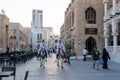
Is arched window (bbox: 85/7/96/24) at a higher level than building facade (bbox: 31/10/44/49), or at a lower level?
lower

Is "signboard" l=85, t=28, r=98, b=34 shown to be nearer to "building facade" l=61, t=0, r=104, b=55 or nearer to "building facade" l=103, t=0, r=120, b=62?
"building facade" l=61, t=0, r=104, b=55

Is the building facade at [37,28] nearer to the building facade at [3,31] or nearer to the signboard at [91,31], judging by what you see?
the building facade at [3,31]

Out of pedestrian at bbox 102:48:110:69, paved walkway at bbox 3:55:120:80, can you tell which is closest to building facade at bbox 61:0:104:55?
pedestrian at bbox 102:48:110:69

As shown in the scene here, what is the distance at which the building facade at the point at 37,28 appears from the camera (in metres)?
151

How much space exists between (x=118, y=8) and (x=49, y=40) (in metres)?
139

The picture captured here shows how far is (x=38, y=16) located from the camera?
17512 centimetres

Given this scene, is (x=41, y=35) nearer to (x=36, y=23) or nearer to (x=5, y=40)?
(x=36, y=23)

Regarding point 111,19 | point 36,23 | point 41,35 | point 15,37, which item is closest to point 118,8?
point 111,19

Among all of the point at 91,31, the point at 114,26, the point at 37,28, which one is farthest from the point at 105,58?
the point at 37,28

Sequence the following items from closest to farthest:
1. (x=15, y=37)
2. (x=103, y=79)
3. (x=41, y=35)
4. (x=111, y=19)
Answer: (x=103, y=79) → (x=111, y=19) → (x=15, y=37) → (x=41, y=35)

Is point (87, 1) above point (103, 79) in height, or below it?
above

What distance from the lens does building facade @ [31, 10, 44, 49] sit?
151m

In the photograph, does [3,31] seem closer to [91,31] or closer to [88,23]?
[88,23]

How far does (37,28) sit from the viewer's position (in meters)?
160
